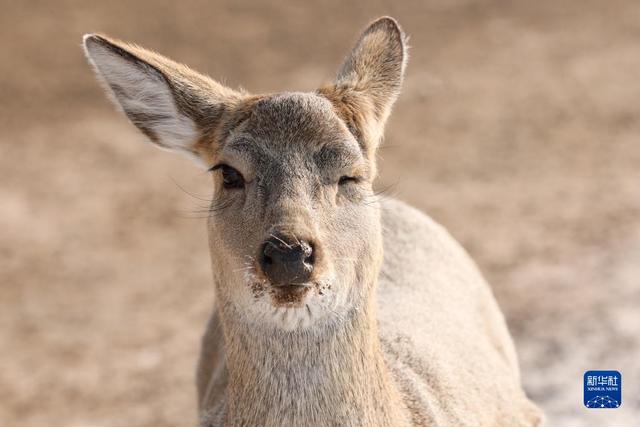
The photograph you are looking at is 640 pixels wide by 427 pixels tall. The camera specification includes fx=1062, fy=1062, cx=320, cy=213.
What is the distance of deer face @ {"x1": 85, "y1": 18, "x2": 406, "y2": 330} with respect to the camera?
434 cm

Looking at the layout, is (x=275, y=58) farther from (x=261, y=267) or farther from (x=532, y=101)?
(x=261, y=267)

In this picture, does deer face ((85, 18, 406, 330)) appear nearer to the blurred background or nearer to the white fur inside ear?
the white fur inside ear

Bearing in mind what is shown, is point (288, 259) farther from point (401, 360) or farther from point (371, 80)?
point (401, 360)

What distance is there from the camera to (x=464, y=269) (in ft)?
23.1

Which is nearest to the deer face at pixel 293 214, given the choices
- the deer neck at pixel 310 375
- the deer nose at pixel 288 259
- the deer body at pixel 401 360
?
the deer nose at pixel 288 259

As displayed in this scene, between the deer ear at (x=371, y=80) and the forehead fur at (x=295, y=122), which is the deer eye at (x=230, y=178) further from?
the deer ear at (x=371, y=80)

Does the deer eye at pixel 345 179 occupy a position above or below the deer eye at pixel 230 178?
above

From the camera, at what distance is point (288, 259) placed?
4.16 metres

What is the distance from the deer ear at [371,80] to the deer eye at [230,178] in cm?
59

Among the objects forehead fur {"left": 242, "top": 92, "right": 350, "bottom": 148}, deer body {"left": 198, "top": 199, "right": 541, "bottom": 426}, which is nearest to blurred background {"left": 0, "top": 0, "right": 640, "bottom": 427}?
deer body {"left": 198, "top": 199, "right": 541, "bottom": 426}

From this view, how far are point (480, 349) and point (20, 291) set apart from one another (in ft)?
19.9

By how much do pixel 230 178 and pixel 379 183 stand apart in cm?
717

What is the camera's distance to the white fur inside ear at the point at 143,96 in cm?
505

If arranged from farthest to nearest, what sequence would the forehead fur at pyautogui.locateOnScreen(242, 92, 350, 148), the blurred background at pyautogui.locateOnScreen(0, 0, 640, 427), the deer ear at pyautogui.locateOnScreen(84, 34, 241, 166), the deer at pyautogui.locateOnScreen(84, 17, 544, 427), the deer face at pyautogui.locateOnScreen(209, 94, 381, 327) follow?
the blurred background at pyautogui.locateOnScreen(0, 0, 640, 427)
the deer ear at pyautogui.locateOnScreen(84, 34, 241, 166)
the forehead fur at pyautogui.locateOnScreen(242, 92, 350, 148)
the deer at pyautogui.locateOnScreen(84, 17, 544, 427)
the deer face at pyautogui.locateOnScreen(209, 94, 381, 327)
